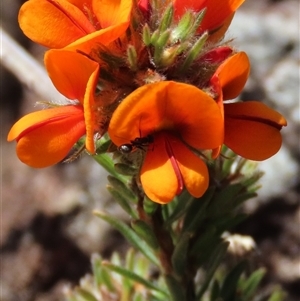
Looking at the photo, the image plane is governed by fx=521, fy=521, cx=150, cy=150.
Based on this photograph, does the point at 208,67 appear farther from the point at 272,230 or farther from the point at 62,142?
the point at 272,230

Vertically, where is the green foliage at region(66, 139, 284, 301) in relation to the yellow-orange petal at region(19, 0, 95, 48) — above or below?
below

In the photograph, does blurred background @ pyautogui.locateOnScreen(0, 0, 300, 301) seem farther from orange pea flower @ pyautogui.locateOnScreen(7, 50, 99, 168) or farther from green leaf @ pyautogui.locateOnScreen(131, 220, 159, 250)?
orange pea flower @ pyautogui.locateOnScreen(7, 50, 99, 168)

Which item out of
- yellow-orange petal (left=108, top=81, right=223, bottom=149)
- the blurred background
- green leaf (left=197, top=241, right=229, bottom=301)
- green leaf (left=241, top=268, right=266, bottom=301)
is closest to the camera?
yellow-orange petal (left=108, top=81, right=223, bottom=149)

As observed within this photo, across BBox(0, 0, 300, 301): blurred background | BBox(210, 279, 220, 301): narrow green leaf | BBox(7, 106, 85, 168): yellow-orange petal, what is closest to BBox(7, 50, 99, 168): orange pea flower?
BBox(7, 106, 85, 168): yellow-orange petal

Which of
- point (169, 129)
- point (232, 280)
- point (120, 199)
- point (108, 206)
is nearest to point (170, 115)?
point (169, 129)

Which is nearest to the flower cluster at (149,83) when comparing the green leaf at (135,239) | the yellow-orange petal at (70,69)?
the yellow-orange petal at (70,69)

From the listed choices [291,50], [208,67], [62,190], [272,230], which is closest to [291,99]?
[291,50]

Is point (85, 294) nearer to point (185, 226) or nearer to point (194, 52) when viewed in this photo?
point (185, 226)
